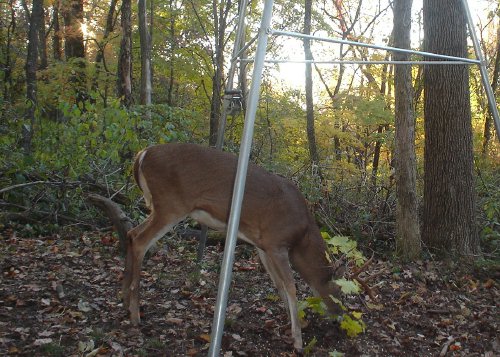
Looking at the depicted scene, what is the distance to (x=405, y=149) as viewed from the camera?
591 cm

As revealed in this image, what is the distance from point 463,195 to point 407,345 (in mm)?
2554

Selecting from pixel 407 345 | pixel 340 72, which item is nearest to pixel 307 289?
pixel 407 345

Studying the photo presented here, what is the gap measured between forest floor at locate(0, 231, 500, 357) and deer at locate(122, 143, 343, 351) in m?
0.30

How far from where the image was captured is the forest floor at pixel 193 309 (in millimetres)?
3676

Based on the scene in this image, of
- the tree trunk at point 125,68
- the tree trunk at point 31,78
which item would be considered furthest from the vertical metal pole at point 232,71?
the tree trunk at point 125,68

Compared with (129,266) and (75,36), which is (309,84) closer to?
(75,36)

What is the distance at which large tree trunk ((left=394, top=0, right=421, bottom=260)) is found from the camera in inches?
229

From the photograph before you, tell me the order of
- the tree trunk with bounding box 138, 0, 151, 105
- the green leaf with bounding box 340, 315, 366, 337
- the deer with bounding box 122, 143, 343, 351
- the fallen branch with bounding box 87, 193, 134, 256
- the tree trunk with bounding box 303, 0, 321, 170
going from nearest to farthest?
the green leaf with bounding box 340, 315, 366, 337 < the deer with bounding box 122, 143, 343, 351 < the fallen branch with bounding box 87, 193, 134, 256 < the tree trunk with bounding box 138, 0, 151, 105 < the tree trunk with bounding box 303, 0, 321, 170

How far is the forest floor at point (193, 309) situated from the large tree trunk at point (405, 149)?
29 centimetres

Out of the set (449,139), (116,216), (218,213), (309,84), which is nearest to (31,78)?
(116,216)

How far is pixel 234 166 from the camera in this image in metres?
4.29

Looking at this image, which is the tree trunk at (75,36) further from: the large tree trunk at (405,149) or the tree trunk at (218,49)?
the large tree trunk at (405,149)

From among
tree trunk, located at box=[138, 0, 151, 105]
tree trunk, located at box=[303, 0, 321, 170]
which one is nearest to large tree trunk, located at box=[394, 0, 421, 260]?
tree trunk, located at box=[138, 0, 151, 105]

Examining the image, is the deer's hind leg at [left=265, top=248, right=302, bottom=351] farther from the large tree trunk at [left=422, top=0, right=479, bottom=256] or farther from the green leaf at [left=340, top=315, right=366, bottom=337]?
the large tree trunk at [left=422, top=0, right=479, bottom=256]
